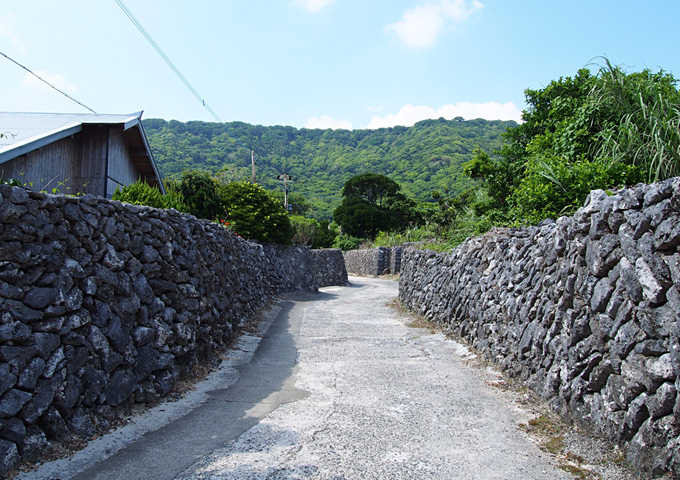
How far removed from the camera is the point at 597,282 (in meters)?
4.70

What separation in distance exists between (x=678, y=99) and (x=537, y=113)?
14.4ft

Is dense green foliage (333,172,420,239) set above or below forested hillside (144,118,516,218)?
below

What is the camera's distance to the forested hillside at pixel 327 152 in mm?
60688

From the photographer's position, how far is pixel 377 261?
35.3 m

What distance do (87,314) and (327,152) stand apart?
270 ft

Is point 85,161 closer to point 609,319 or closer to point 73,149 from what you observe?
point 73,149

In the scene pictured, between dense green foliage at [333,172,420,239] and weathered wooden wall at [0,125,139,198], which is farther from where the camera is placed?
dense green foliage at [333,172,420,239]

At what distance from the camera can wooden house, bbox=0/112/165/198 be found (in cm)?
986

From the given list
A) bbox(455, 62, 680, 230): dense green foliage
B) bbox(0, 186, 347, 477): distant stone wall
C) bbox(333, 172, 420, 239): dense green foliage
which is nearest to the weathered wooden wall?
bbox(0, 186, 347, 477): distant stone wall

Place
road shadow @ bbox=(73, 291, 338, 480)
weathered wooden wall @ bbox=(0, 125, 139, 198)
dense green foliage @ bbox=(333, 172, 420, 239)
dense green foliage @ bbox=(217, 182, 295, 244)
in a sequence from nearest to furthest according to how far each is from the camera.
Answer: road shadow @ bbox=(73, 291, 338, 480), weathered wooden wall @ bbox=(0, 125, 139, 198), dense green foliage @ bbox=(217, 182, 295, 244), dense green foliage @ bbox=(333, 172, 420, 239)

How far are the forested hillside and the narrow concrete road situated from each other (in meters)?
46.7

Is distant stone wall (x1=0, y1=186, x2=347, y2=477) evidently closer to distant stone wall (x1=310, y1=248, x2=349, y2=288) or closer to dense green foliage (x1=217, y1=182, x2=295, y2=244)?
dense green foliage (x1=217, y1=182, x2=295, y2=244)

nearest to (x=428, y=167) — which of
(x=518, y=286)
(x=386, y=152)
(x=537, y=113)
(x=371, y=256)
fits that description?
(x=386, y=152)

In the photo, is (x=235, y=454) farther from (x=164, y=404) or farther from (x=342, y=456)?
(x=164, y=404)
